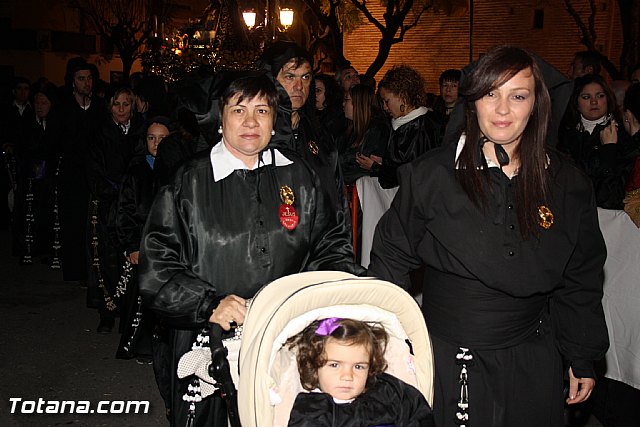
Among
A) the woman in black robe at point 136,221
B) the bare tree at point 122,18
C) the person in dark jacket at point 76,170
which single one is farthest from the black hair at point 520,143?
the bare tree at point 122,18

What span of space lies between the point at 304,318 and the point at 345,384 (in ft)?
1.17

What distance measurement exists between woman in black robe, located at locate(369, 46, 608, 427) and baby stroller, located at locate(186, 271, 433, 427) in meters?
0.32

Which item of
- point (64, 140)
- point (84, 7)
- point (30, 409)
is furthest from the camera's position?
point (84, 7)

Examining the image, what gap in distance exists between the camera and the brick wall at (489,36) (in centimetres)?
2853

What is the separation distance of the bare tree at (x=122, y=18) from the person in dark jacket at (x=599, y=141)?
32.5 m

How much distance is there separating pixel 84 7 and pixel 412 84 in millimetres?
34247

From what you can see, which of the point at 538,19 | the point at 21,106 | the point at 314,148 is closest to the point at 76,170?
the point at 21,106

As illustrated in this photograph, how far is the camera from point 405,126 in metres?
7.60

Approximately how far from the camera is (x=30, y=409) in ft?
19.8

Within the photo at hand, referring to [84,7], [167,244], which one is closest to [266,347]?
[167,244]

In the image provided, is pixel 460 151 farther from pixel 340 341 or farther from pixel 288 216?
pixel 340 341

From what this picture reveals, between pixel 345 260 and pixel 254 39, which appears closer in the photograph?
pixel 345 260

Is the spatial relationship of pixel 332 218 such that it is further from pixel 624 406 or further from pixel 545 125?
pixel 624 406

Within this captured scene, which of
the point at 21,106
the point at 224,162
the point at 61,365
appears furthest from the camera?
the point at 21,106
